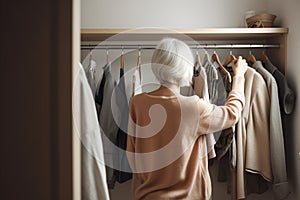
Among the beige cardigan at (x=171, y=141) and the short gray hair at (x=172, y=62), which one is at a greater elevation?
the short gray hair at (x=172, y=62)

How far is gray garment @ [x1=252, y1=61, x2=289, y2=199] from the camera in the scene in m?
2.27

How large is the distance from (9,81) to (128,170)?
1.41m

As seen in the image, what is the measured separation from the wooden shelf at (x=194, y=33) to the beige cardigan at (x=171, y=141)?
62 centimetres

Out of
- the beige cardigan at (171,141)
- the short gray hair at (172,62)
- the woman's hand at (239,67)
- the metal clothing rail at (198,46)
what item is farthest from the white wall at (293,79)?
the short gray hair at (172,62)

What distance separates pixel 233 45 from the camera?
2557 mm

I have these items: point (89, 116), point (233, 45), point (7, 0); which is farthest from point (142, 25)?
point (7, 0)

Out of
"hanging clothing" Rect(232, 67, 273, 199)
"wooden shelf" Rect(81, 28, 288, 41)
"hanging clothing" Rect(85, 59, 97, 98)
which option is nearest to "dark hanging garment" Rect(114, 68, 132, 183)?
"hanging clothing" Rect(85, 59, 97, 98)

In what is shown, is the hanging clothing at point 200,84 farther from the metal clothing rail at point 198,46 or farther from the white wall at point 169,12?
the white wall at point 169,12

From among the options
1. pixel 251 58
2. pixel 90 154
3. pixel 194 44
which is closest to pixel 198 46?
pixel 194 44

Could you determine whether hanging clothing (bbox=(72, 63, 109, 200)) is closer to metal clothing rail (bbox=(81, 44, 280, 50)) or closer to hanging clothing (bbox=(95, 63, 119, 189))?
hanging clothing (bbox=(95, 63, 119, 189))

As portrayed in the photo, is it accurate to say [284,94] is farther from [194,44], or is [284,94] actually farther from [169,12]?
[169,12]

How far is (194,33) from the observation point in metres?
2.40

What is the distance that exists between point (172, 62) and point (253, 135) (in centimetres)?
73

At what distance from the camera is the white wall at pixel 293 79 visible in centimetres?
231
